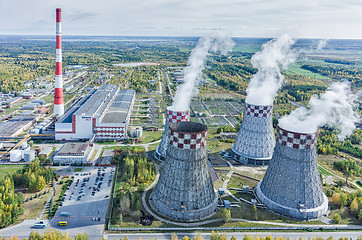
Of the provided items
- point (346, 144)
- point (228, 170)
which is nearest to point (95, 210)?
point (228, 170)

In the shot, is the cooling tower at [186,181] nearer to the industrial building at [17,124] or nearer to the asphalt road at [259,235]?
the asphalt road at [259,235]

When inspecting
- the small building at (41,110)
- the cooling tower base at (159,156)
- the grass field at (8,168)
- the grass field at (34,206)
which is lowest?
the grass field at (34,206)

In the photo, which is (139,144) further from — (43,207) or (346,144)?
(346,144)

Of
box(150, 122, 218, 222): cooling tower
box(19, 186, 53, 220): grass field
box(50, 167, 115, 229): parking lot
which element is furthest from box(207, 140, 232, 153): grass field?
box(19, 186, 53, 220): grass field

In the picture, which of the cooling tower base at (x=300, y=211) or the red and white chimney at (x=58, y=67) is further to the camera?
the red and white chimney at (x=58, y=67)

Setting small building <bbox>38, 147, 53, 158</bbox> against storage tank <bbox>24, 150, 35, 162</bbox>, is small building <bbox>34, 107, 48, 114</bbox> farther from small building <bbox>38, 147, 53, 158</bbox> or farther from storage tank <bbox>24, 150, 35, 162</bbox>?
storage tank <bbox>24, 150, 35, 162</bbox>

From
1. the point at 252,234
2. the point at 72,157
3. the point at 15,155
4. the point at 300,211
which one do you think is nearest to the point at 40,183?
the point at 72,157

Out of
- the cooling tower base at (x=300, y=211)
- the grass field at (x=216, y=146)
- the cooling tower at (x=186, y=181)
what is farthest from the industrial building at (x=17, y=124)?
the cooling tower base at (x=300, y=211)

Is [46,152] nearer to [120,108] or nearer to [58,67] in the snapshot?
[58,67]
